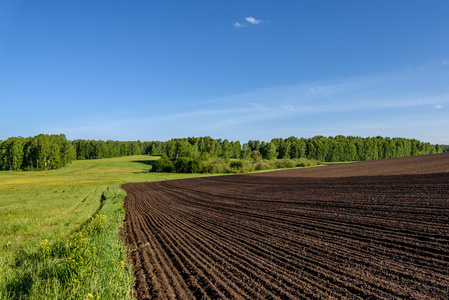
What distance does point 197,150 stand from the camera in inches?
4552

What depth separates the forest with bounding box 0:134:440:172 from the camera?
8475 centimetres

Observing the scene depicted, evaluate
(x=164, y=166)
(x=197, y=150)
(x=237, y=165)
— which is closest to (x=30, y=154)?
(x=164, y=166)

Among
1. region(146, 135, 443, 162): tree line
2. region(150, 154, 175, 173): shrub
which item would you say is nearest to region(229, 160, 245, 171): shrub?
region(150, 154, 175, 173): shrub

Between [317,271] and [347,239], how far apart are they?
325cm

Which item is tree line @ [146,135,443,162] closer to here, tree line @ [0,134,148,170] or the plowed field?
tree line @ [0,134,148,170]

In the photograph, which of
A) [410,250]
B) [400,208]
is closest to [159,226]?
[410,250]

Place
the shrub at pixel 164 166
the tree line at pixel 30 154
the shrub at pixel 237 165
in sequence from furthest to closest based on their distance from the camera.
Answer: the tree line at pixel 30 154 < the shrub at pixel 164 166 < the shrub at pixel 237 165

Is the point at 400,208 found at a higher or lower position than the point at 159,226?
higher

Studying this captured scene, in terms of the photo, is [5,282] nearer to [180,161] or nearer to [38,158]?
[180,161]

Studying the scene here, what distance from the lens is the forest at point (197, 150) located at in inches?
3337

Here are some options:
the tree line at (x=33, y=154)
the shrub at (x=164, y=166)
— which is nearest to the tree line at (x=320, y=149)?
the shrub at (x=164, y=166)

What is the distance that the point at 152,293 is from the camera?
6.43 meters

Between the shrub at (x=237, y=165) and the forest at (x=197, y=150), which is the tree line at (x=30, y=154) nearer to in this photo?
the forest at (x=197, y=150)

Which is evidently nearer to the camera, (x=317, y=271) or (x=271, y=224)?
(x=317, y=271)
